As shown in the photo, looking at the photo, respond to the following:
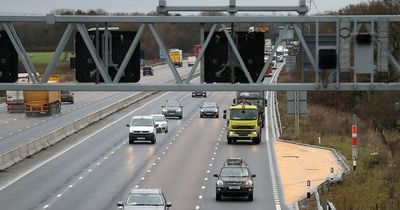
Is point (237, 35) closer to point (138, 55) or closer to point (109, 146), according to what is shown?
point (138, 55)

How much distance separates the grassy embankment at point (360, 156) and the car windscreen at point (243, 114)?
12.1 feet

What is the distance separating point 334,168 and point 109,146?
654 inches

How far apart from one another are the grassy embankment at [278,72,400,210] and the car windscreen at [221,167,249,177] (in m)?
3.13

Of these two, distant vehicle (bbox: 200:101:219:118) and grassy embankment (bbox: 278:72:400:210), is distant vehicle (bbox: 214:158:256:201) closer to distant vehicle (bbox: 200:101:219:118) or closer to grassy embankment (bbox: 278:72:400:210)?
grassy embankment (bbox: 278:72:400:210)

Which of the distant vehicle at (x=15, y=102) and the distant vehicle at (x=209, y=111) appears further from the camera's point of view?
the distant vehicle at (x=15, y=102)

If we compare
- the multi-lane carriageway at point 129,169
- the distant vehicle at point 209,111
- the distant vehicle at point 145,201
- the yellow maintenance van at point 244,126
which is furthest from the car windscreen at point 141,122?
the distant vehicle at point 145,201

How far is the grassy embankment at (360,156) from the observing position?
36.8 metres

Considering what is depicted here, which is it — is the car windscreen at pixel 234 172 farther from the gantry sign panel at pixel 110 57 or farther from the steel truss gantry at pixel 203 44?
the steel truss gantry at pixel 203 44

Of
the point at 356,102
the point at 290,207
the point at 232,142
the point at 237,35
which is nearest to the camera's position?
the point at 237,35

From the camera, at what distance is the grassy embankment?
1447 inches

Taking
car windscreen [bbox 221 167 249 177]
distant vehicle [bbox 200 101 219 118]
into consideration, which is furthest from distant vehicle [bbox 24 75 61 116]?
car windscreen [bbox 221 167 249 177]

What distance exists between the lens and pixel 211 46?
22859mm

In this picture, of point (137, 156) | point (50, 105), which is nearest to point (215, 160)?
point (137, 156)

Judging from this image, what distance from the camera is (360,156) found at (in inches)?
2048
